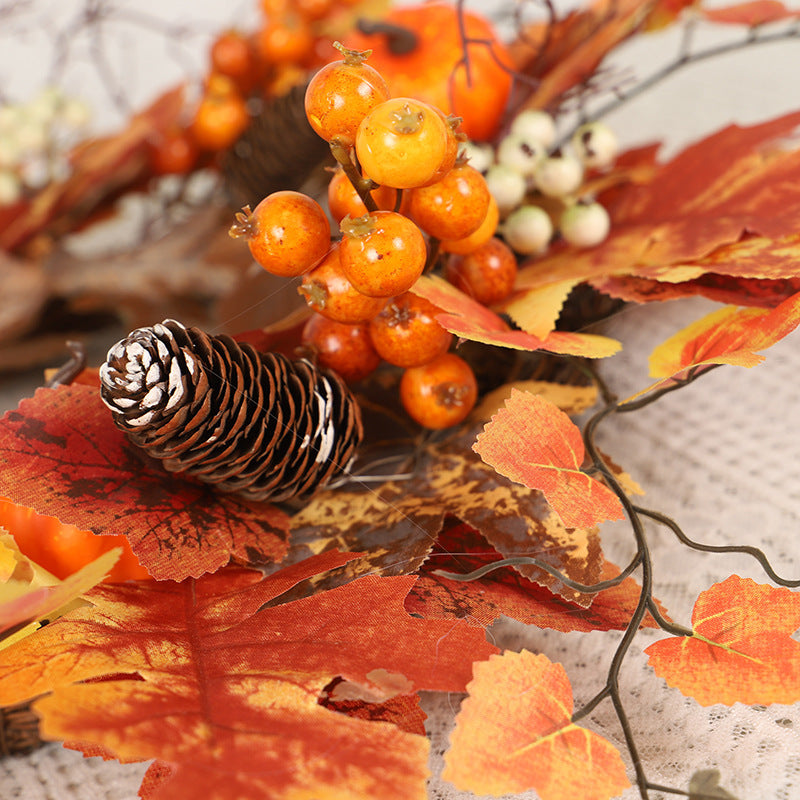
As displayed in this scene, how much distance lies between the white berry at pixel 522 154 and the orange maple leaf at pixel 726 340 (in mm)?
100

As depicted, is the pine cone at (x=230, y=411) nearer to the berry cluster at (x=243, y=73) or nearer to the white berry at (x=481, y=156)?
the white berry at (x=481, y=156)

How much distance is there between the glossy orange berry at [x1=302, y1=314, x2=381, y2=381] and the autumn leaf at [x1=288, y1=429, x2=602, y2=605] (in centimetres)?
4

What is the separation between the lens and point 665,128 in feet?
1.60

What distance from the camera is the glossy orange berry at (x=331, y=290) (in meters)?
0.21

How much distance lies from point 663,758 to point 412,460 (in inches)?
4.4

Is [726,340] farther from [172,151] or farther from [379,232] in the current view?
[172,151]

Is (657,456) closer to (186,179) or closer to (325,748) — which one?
(325,748)

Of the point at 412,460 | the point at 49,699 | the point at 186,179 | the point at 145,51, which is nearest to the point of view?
the point at 49,699

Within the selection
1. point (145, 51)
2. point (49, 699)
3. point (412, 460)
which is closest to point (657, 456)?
point (412, 460)

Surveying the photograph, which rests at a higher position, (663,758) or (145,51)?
(145,51)

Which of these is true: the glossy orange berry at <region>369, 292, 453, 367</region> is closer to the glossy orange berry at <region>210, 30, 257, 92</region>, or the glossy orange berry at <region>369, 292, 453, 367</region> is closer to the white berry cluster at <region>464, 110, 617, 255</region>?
the white berry cluster at <region>464, 110, 617, 255</region>

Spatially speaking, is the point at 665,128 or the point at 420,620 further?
the point at 665,128

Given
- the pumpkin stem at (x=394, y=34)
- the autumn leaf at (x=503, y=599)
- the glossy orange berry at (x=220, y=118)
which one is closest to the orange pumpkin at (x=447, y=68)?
the pumpkin stem at (x=394, y=34)

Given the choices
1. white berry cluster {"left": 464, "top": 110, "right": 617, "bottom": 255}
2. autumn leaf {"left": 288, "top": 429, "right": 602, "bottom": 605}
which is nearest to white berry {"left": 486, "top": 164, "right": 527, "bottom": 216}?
white berry cluster {"left": 464, "top": 110, "right": 617, "bottom": 255}
